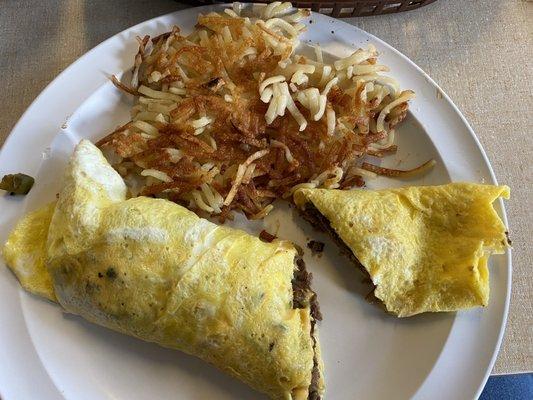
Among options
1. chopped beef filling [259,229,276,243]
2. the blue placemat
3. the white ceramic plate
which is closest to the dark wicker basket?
the white ceramic plate

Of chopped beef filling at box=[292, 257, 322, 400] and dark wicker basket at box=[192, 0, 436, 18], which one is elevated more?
dark wicker basket at box=[192, 0, 436, 18]

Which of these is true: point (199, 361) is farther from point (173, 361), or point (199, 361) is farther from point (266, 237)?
point (266, 237)

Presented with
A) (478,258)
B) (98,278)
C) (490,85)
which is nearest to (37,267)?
(98,278)

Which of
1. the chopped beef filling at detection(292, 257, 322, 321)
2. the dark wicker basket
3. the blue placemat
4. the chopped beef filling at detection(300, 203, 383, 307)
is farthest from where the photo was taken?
the dark wicker basket

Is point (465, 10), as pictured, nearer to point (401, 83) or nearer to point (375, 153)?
point (401, 83)

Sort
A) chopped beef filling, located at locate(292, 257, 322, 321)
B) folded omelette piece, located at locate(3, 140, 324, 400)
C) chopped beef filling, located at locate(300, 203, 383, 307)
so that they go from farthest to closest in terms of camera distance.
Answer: chopped beef filling, located at locate(300, 203, 383, 307) → chopped beef filling, located at locate(292, 257, 322, 321) → folded omelette piece, located at locate(3, 140, 324, 400)

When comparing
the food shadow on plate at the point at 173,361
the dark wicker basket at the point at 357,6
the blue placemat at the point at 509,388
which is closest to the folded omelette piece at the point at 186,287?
the food shadow on plate at the point at 173,361

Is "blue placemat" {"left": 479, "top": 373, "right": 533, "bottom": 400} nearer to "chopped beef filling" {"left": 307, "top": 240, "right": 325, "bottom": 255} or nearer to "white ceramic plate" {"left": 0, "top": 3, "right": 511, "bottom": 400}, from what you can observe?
"white ceramic plate" {"left": 0, "top": 3, "right": 511, "bottom": 400}
